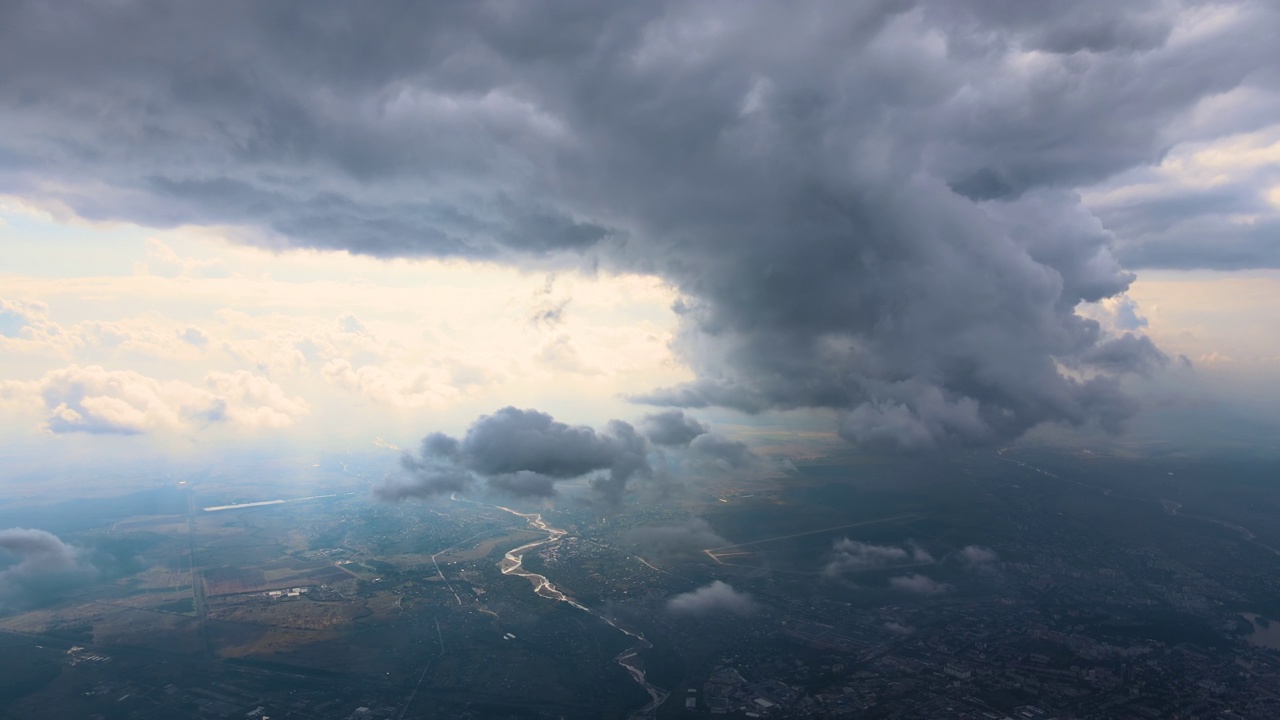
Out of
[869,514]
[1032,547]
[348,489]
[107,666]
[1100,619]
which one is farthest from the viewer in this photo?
[348,489]

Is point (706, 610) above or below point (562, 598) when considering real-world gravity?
below

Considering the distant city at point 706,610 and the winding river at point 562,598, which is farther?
the winding river at point 562,598

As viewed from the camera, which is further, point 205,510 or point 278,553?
point 205,510

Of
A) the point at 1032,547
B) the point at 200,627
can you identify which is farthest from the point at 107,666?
the point at 1032,547

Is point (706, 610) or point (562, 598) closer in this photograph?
point (706, 610)

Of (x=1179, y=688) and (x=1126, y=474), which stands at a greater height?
(x=1126, y=474)

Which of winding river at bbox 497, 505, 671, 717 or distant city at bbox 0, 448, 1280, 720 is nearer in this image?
distant city at bbox 0, 448, 1280, 720

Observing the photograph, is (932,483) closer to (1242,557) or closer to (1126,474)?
(1126,474)

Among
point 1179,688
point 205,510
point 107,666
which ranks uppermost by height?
point 205,510
